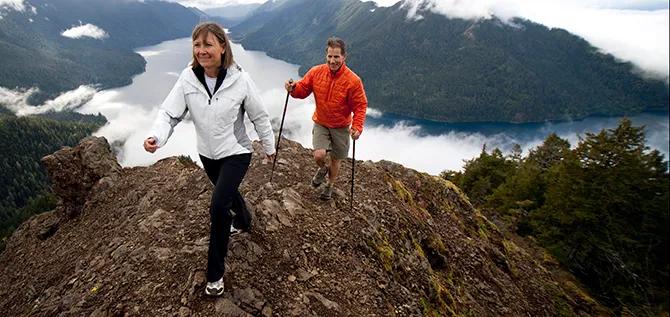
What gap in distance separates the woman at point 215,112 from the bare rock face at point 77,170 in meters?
9.35

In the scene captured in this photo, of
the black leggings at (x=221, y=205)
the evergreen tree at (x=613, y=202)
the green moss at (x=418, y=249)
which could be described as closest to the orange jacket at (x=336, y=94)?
the black leggings at (x=221, y=205)

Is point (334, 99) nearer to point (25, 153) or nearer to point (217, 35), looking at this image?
point (217, 35)

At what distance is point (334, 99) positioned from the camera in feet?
23.3

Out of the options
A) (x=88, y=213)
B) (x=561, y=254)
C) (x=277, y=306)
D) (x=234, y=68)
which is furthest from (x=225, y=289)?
(x=561, y=254)

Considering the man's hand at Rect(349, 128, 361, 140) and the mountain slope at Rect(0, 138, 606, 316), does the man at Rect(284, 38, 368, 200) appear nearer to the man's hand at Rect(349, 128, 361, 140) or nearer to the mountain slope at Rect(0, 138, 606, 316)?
the man's hand at Rect(349, 128, 361, 140)

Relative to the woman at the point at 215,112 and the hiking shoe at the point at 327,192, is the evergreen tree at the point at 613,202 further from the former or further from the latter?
the woman at the point at 215,112

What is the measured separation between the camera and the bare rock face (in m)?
11.7

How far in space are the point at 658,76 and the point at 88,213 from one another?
14356 mm

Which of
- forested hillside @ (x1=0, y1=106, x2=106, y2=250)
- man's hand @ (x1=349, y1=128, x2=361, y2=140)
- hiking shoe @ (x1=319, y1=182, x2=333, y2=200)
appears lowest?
forested hillside @ (x1=0, y1=106, x2=106, y2=250)

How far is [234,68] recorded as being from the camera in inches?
185

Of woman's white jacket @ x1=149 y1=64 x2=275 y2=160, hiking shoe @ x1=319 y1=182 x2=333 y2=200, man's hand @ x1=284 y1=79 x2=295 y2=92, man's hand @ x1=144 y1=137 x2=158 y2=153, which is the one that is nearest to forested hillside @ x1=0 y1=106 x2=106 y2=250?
hiking shoe @ x1=319 y1=182 x2=333 y2=200

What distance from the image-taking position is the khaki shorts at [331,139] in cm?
746

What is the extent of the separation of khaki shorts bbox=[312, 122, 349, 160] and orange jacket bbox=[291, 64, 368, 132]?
139mm

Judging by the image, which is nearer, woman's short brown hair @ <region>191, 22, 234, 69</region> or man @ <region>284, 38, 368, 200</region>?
woman's short brown hair @ <region>191, 22, 234, 69</region>
